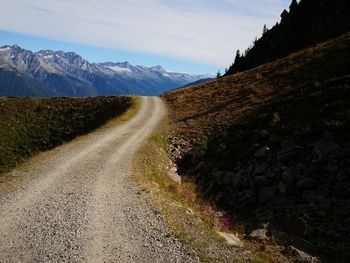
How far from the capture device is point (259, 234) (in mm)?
17938

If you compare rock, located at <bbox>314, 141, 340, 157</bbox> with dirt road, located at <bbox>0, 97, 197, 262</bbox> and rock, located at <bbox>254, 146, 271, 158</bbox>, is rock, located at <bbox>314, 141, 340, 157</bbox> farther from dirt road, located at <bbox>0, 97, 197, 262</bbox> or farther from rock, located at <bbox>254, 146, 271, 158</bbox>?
dirt road, located at <bbox>0, 97, 197, 262</bbox>

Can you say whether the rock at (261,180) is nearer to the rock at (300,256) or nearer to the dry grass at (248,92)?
the rock at (300,256)

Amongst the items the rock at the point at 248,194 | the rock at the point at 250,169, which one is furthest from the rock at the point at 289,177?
the rock at the point at 250,169

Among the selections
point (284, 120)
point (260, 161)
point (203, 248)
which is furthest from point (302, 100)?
point (203, 248)

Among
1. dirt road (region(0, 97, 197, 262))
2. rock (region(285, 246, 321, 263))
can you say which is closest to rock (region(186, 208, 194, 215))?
dirt road (region(0, 97, 197, 262))

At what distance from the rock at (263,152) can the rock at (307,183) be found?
15.2 ft

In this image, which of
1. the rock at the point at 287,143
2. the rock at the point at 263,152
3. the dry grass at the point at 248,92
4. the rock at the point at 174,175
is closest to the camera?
the rock at the point at 287,143

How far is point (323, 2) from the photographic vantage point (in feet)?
382

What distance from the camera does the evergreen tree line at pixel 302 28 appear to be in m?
105

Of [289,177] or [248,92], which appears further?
[248,92]

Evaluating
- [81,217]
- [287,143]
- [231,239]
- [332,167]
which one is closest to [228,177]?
[287,143]

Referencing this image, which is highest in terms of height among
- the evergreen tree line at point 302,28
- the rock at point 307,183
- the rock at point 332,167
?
the evergreen tree line at point 302,28

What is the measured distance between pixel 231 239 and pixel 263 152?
11204 mm

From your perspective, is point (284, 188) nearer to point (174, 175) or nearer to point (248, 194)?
point (248, 194)
